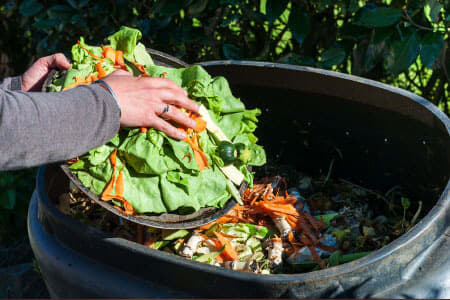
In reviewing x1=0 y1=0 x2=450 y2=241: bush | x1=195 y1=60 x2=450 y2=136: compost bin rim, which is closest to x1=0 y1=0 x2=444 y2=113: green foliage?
x1=0 y1=0 x2=450 y2=241: bush

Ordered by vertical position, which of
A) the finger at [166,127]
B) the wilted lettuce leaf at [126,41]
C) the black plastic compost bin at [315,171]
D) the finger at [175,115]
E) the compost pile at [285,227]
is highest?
the wilted lettuce leaf at [126,41]

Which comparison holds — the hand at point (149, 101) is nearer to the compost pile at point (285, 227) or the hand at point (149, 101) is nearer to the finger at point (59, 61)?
the finger at point (59, 61)

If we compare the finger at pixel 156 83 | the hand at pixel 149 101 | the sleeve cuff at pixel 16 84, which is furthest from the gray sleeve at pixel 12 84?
the finger at pixel 156 83

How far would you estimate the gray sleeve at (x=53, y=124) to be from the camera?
50.8 inches

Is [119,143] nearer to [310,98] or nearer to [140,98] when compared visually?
[140,98]

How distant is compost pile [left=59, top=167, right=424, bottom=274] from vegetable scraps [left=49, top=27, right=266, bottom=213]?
0.25 meters

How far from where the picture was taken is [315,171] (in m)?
2.54

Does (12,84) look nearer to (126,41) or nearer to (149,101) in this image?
(126,41)

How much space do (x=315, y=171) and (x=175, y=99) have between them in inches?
48.4

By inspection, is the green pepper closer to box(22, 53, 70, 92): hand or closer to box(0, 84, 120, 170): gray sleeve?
box(0, 84, 120, 170): gray sleeve

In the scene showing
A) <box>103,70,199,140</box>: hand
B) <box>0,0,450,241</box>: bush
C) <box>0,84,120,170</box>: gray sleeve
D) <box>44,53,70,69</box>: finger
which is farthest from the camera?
<box>0,0,450,241</box>: bush

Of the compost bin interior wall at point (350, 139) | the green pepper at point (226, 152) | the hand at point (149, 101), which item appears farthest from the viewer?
the compost bin interior wall at point (350, 139)

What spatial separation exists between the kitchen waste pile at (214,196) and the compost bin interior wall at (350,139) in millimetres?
104

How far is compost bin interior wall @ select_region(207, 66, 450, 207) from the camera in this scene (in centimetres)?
199
